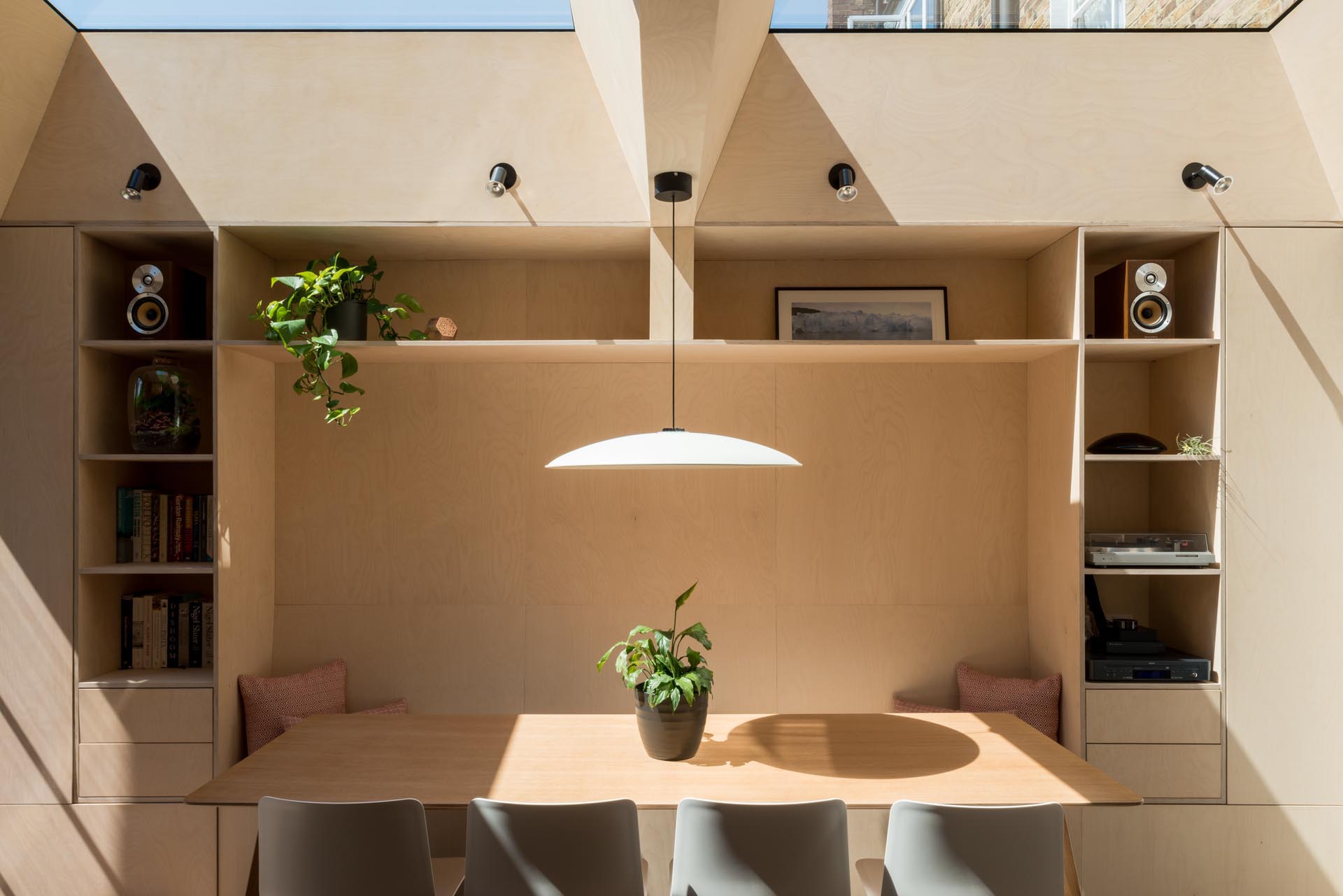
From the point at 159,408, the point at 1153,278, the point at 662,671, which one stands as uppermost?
the point at 1153,278

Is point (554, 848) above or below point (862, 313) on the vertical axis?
below

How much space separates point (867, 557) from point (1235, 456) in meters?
1.39

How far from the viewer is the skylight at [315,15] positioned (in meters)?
3.04

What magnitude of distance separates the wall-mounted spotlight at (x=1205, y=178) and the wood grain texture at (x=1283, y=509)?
0.22 metres

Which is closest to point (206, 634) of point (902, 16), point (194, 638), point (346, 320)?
point (194, 638)

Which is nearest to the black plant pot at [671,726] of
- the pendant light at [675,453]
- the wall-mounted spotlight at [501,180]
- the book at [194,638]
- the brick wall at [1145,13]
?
the pendant light at [675,453]

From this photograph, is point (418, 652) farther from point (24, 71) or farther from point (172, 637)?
point (24, 71)

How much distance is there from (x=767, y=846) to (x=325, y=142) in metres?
2.76

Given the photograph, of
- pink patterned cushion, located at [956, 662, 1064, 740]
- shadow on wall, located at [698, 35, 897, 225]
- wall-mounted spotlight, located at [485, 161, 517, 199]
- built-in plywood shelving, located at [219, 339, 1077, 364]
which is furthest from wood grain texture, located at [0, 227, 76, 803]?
pink patterned cushion, located at [956, 662, 1064, 740]

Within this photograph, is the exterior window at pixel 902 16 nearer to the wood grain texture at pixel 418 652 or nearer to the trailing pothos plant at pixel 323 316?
the trailing pothos plant at pixel 323 316

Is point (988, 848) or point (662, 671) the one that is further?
point (662, 671)

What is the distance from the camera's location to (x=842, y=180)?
10.1 feet

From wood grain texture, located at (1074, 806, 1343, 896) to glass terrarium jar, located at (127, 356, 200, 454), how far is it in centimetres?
367

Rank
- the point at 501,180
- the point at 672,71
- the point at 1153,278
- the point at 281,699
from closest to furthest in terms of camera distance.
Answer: the point at 672,71, the point at 501,180, the point at 1153,278, the point at 281,699
